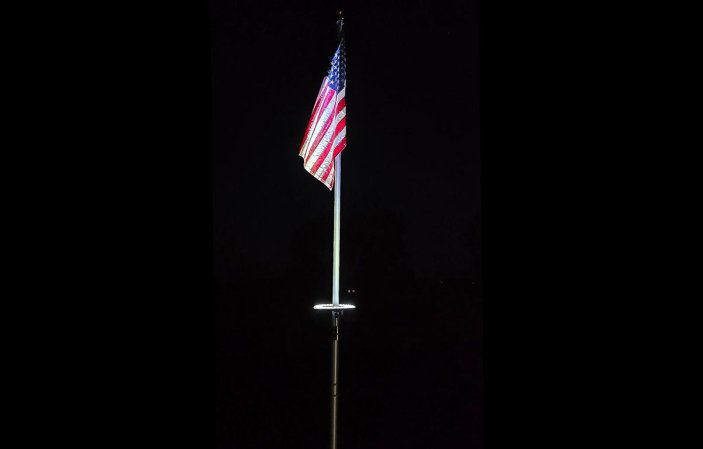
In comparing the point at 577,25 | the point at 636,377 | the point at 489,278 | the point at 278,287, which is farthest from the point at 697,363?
the point at 278,287

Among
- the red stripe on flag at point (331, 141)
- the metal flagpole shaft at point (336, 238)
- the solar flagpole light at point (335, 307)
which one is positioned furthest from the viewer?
the red stripe on flag at point (331, 141)

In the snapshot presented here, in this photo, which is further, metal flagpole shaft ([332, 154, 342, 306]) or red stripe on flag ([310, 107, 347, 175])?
red stripe on flag ([310, 107, 347, 175])

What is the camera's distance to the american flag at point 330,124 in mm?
3051

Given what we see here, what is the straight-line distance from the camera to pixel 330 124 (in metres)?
3.06

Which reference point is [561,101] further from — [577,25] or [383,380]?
[383,380]

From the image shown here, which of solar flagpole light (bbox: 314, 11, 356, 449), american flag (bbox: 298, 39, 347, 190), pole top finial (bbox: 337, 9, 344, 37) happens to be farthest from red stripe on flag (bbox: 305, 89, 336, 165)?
pole top finial (bbox: 337, 9, 344, 37)

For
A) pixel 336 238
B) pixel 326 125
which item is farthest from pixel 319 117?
pixel 336 238

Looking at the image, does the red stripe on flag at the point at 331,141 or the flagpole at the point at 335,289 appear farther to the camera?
the red stripe on flag at the point at 331,141

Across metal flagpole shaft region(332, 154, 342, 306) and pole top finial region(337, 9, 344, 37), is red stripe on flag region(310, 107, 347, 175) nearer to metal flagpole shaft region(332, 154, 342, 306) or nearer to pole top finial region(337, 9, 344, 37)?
metal flagpole shaft region(332, 154, 342, 306)

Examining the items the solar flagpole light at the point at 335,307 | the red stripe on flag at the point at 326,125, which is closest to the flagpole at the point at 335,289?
the solar flagpole light at the point at 335,307

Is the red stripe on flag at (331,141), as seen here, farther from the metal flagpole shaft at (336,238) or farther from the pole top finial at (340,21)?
the pole top finial at (340,21)

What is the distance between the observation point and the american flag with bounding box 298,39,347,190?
10.0 feet

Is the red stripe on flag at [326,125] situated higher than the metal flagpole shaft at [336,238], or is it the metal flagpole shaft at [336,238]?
the red stripe on flag at [326,125]

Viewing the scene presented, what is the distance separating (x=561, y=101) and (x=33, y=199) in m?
1.45
